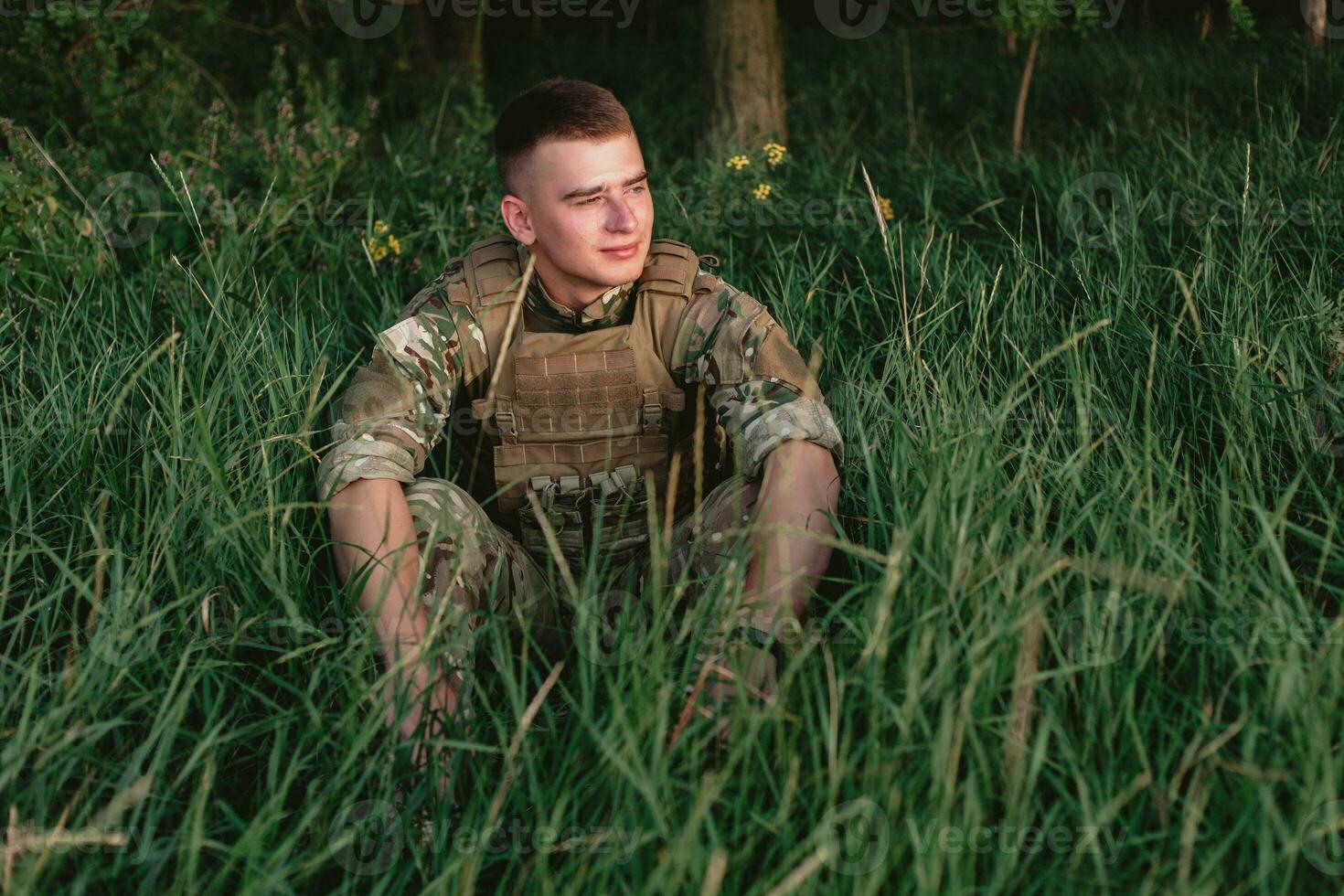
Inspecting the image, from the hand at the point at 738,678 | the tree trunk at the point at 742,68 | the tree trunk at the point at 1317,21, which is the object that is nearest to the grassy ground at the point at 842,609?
the hand at the point at 738,678

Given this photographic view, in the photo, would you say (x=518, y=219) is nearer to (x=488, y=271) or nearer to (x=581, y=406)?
(x=488, y=271)

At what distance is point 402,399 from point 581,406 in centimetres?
38

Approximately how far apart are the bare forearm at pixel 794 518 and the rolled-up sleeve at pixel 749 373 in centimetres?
4

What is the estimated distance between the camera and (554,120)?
2.44m

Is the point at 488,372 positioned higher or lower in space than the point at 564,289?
lower

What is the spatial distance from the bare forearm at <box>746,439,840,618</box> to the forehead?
722 millimetres

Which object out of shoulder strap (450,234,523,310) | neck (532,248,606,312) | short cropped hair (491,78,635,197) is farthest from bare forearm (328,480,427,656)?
short cropped hair (491,78,635,197)

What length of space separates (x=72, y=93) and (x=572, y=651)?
4.18 meters

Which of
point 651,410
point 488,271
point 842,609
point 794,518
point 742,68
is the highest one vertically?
point 742,68

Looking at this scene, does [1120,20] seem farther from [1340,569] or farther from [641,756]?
[641,756]

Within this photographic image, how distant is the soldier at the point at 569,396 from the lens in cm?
219

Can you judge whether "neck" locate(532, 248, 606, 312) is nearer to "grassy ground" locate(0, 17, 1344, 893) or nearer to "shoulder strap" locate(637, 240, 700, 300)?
"shoulder strap" locate(637, 240, 700, 300)

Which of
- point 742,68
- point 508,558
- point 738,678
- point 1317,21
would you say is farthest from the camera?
point 1317,21

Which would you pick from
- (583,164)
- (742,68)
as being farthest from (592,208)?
(742,68)
